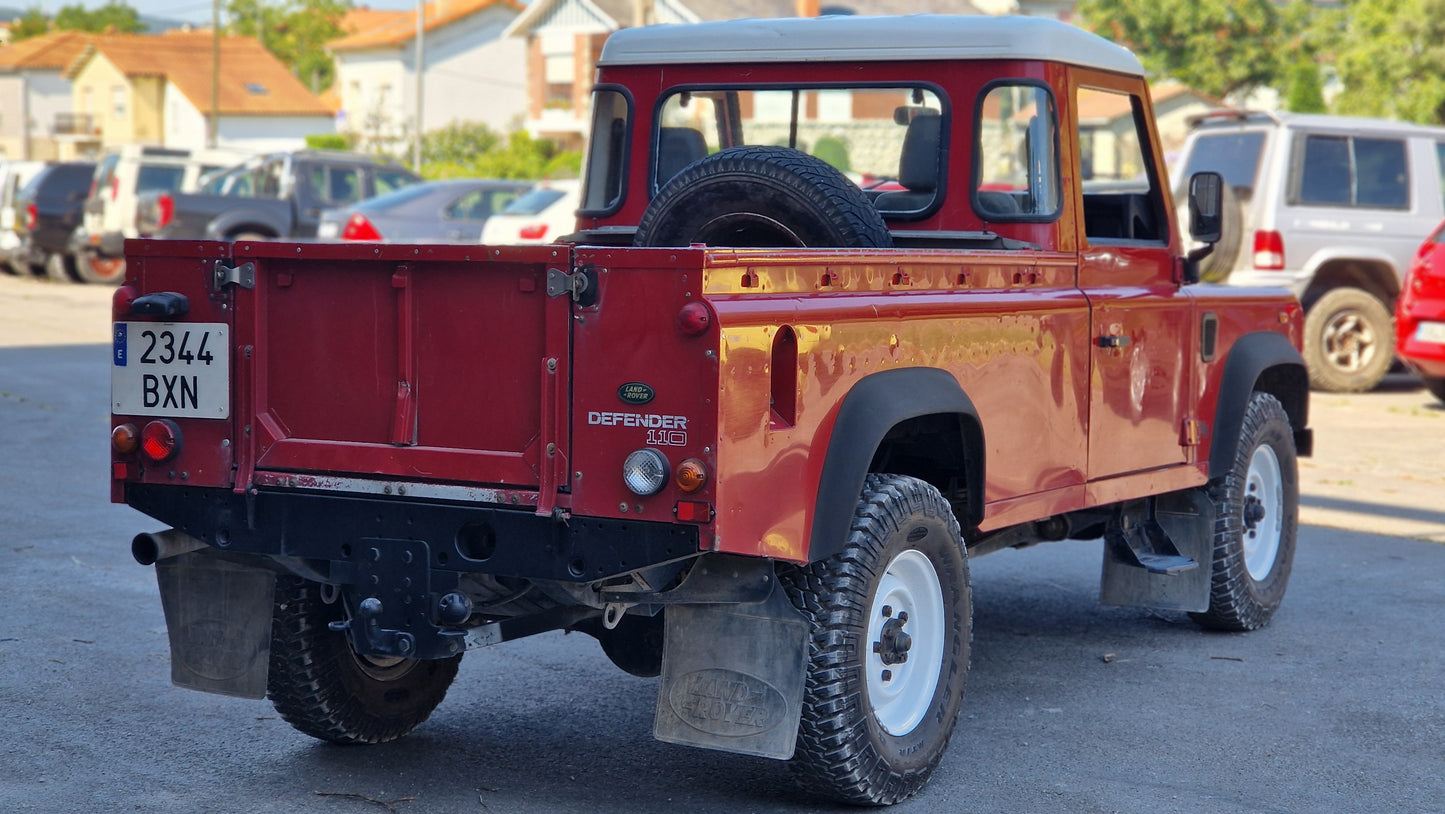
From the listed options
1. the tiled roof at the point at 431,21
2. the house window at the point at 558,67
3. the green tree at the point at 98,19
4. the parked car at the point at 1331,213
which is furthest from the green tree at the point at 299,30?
the parked car at the point at 1331,213

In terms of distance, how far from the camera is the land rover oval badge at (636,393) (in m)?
3.87

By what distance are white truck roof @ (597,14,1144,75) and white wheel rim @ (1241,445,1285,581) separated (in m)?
1.82

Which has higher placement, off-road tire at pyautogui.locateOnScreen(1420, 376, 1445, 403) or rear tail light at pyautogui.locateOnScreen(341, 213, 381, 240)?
rear tail light at pyautogui.locateOnScreen(341, 213, 381, 240)

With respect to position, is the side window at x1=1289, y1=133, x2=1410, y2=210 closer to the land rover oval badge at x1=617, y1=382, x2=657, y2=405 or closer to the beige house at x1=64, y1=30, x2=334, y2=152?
the land rover oval badge at x1=617, y1=382, x2=657, y2=405

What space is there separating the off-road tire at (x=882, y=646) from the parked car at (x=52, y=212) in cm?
2400

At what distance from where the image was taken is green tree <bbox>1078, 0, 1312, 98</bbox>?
51875mm

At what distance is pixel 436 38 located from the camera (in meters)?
72.5

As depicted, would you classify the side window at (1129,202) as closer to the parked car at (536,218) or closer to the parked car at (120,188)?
the parked car at (536,218)

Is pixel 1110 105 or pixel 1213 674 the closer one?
pixel 1213 674

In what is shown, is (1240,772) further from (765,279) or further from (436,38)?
(436,38)

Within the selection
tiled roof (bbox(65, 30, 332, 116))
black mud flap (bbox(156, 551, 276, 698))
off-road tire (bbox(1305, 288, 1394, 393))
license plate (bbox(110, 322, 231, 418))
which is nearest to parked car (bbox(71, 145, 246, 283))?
off-road tire (bbox(1305, 288, 1394, 393))

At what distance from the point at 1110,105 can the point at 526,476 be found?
3.38 metres

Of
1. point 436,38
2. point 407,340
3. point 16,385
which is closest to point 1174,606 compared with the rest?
point 407,340

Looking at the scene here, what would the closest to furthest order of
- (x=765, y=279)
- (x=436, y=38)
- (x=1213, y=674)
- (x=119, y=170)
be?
(x=765, y=279)
(x=1213, y=674)
(x=119, y=170)
(x=436, y=38)
